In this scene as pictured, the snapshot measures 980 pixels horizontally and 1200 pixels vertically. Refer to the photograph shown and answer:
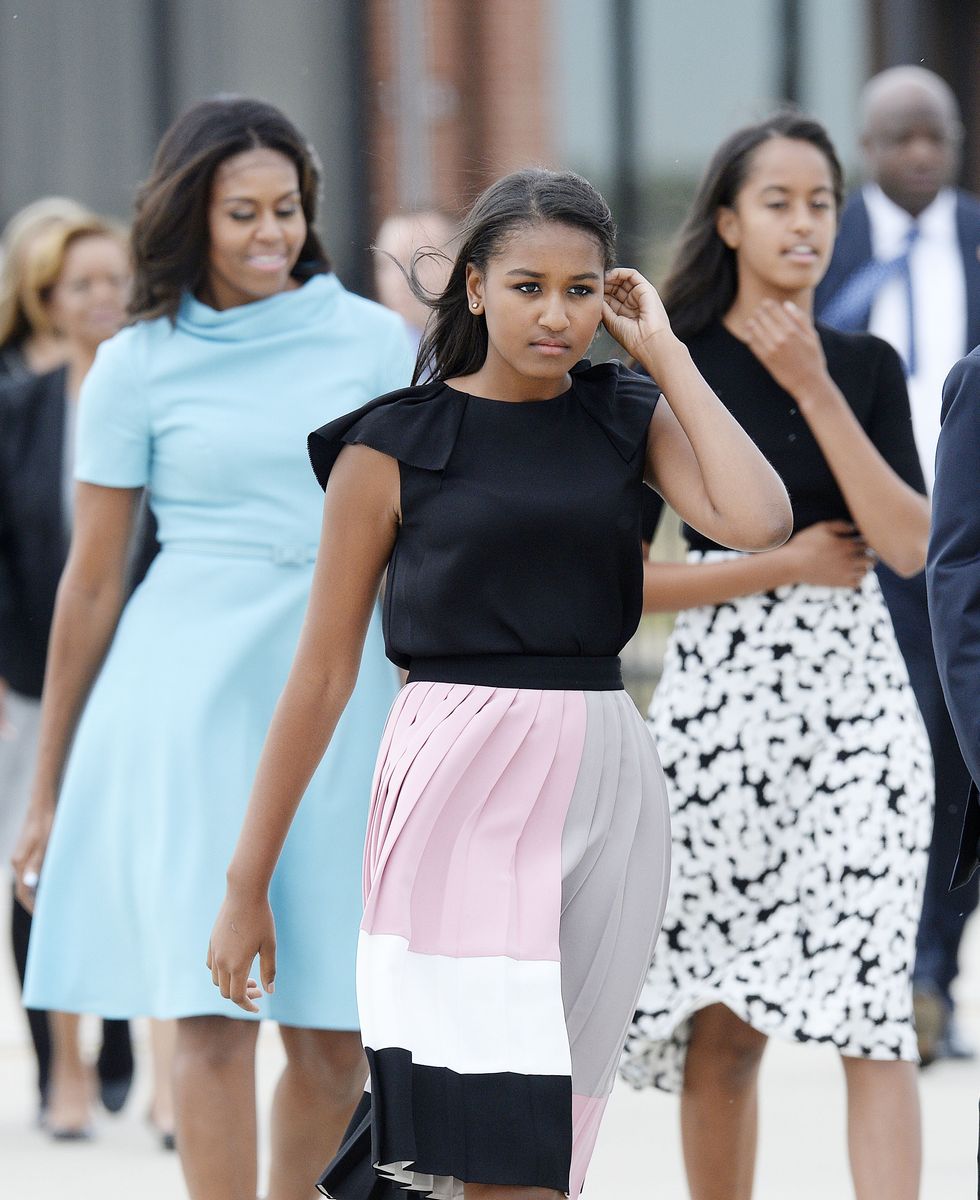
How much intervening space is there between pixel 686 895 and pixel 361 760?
0.61 m

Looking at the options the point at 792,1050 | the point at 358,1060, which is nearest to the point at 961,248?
the point at 792,1050

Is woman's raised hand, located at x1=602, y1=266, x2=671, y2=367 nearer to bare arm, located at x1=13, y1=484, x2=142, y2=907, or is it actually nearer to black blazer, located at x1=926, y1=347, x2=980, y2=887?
black blazer, located at x1=926, y1=347, x2=980, y2=887

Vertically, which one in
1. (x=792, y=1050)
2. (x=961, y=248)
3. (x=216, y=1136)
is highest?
(x=961, y=248)

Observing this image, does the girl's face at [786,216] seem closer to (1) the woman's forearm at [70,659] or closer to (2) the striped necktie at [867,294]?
(1) the woman's forearm at [70,659]

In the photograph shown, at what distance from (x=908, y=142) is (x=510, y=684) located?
374 cm

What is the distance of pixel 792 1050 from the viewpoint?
6.25 meters

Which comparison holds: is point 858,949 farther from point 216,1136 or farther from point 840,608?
point 216,1136

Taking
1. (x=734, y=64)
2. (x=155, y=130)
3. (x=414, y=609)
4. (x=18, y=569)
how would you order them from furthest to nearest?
(x=734, y=64), (x=155, y=130), (x=18, y=569), (x=414, y=609)

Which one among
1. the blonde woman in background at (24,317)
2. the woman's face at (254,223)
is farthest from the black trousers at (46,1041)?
the woman's face at (254,223)

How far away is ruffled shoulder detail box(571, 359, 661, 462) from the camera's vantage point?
10.4 feet

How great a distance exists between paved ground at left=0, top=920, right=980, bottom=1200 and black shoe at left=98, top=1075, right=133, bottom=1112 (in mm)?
36

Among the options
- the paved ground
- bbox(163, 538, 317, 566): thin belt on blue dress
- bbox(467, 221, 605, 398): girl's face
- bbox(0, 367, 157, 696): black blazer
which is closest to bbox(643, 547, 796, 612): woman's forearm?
bbox(163, 538, 317, 566): thin belt on blue dress

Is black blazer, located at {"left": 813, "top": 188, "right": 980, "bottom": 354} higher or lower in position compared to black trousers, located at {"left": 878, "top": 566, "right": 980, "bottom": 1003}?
higher

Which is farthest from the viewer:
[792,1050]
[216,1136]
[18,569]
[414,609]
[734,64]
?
[734,64]
